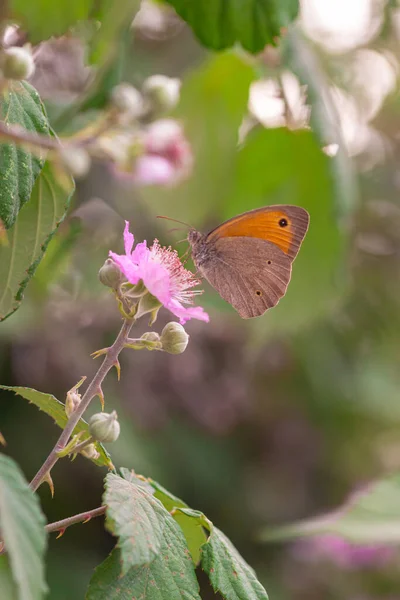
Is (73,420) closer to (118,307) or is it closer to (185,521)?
(118,307)

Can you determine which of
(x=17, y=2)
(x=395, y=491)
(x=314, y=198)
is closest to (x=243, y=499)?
(x=395, y=491)

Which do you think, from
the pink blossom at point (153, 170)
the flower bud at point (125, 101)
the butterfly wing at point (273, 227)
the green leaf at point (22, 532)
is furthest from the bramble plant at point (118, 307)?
the pink blossom at point (153, 170)

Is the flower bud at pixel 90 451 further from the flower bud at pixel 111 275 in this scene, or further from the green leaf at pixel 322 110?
the green leaf at pixel 322 110

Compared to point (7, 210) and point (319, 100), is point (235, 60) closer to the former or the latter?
point (319, 100)

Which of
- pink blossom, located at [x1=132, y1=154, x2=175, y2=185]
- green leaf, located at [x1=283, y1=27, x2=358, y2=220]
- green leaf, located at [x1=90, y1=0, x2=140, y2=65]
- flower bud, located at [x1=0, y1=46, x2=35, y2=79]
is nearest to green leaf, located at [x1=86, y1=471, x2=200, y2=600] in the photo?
flower bud, located at [x1=0, y1=46, x2=35, y2=79]

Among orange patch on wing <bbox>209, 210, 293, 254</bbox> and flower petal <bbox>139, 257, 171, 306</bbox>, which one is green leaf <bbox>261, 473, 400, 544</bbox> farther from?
flower petal <bbox>139, 257, 171, 306</bbox>
